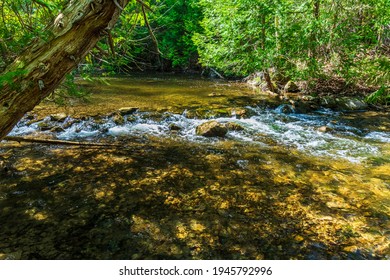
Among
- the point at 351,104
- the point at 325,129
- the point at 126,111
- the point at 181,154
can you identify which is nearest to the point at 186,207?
the point at 181,154

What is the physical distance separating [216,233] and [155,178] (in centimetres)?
161

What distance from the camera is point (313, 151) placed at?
18.9ft

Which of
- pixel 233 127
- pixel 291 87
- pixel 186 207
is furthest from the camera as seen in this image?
pixel 291 87

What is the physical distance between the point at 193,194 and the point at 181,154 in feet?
5.49

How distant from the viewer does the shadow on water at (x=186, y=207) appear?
9.19ft

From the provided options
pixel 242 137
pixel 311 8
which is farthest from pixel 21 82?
pixel 311 8

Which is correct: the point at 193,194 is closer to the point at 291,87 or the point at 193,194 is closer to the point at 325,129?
the point at 325,129

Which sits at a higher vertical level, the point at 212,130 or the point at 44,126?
the point at 44,126

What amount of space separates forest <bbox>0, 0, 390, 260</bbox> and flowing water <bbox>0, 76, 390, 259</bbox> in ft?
0.07

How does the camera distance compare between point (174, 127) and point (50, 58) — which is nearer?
point (50, 58)

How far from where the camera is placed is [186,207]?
138 inches

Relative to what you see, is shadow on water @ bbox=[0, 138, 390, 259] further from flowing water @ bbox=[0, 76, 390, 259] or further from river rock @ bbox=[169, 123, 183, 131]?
river rock @ bbox=[169, 123, 183, 131]

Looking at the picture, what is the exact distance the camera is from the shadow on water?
2.80 m
